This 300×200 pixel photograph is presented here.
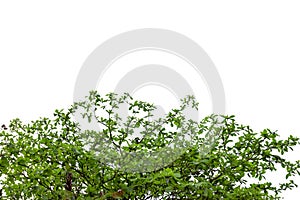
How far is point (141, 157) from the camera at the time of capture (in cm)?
727

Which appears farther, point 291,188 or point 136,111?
point 291,188

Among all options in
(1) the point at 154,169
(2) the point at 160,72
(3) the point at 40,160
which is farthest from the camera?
(2) the point at 160,72

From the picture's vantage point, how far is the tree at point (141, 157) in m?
7.20

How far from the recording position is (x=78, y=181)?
8711 mm

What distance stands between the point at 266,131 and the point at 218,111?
882 mm

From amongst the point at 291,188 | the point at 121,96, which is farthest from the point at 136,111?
the point at 291,188

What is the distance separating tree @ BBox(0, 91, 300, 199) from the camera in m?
7.20

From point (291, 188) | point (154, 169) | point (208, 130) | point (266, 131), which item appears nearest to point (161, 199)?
point (154, 169)

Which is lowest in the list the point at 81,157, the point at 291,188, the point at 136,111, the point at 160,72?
the point at 291,188

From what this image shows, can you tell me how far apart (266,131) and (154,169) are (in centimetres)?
211

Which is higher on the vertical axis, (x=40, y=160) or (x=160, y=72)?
(x=160, y=72)

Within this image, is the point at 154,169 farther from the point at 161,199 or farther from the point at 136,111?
the point at 136,111

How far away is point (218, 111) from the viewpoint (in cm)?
817

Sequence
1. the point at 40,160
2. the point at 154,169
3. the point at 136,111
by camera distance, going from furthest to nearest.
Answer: the point at 136,111 < the point at 40,160 < the point at 154,169
